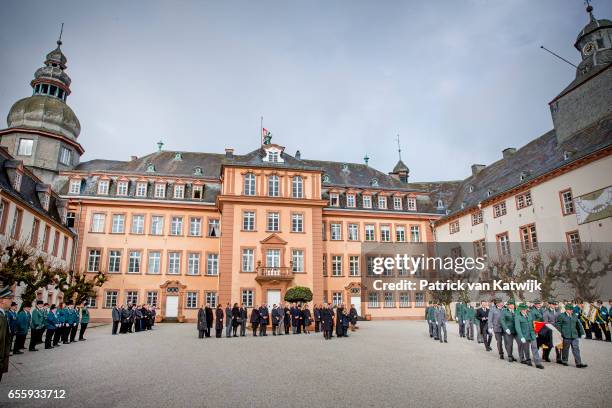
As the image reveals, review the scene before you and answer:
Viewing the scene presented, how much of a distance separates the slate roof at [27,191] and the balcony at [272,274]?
48.6 feet

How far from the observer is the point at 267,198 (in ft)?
107

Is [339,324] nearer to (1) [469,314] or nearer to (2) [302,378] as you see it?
(1) [469,314]

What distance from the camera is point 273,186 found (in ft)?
110

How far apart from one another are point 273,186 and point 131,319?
1508 cm

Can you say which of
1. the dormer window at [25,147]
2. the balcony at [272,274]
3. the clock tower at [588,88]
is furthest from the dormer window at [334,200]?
the dormer window at [25,147]

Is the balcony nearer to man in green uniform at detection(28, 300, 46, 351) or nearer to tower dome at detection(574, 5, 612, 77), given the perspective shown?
man in green uniform at detection(28, 300, 46, 351)

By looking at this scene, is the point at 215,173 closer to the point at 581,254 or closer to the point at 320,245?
the point at 320,245

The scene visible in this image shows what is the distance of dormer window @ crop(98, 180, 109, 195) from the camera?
1382 inches

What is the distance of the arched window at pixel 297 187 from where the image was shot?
111 feet

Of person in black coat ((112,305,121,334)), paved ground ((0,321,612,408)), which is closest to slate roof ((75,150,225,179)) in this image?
person in black coat ((112,305,121,334))

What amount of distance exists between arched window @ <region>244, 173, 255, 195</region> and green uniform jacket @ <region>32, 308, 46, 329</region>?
754 inches

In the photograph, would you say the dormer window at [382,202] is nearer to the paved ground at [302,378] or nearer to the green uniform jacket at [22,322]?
the paved ground at [302,378]

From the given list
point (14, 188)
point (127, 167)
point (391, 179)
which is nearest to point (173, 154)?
point (127, 167)

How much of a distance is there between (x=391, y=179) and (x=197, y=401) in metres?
39.4
